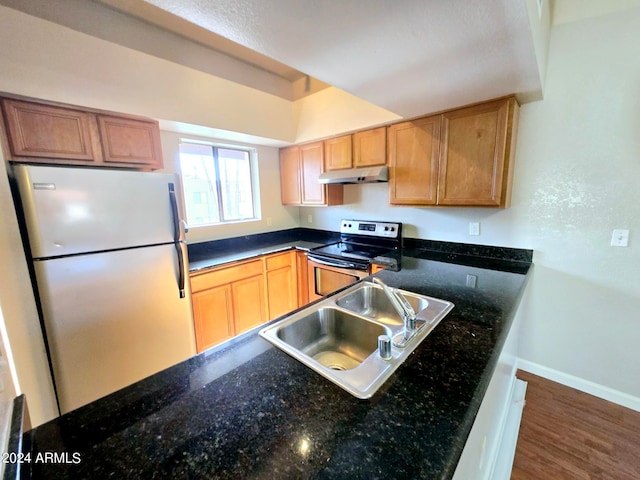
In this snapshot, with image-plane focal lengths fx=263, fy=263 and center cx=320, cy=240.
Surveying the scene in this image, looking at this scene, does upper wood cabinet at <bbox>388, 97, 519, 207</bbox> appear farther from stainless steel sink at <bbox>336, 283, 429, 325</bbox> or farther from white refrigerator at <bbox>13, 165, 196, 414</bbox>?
white refrigerator at <bbox>13, 165, 196, 414</bbox>

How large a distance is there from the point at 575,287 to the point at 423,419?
6.87ft

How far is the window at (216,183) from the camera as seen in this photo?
109 inches

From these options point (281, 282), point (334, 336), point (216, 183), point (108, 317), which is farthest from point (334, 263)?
point (108, 317)

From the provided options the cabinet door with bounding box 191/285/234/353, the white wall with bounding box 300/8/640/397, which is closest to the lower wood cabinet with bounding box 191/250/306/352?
the cabinet door with bounding box 191/285/234/353

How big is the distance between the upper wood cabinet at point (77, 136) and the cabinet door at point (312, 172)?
1549 mm

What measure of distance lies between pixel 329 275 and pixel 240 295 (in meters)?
0.92

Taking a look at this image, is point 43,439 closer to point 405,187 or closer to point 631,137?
point 405,187

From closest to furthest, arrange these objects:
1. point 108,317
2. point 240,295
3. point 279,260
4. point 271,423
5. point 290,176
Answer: point 271,423 < point 108,317 < point 240,295 < point 279,260 < point 290,176

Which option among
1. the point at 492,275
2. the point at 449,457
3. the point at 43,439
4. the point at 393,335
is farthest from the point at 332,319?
the point at 492,275

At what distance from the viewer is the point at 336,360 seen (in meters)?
1.27

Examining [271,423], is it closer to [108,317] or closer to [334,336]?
[334,336]

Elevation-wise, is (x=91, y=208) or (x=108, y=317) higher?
(x=91, y=208)

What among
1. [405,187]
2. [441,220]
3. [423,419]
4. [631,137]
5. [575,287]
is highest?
[631,137]

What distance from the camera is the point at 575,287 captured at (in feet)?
6.45
